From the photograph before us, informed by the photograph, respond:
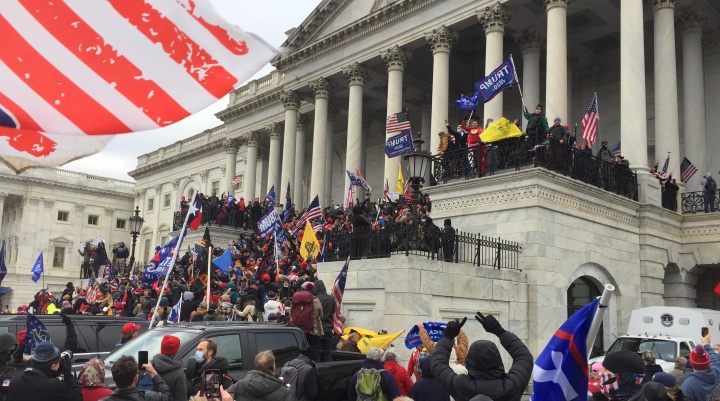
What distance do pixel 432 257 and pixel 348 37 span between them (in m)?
20.9

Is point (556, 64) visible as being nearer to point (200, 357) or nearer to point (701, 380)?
point (701, 380)

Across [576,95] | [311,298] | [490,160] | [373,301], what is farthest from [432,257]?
[576,95]

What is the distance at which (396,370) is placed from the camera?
340 inches

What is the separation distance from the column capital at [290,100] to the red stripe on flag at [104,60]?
36.5 metres

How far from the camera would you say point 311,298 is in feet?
37.8

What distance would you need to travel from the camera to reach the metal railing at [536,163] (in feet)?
65.8

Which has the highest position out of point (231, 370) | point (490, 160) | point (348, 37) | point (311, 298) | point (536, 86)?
point (348, 37)

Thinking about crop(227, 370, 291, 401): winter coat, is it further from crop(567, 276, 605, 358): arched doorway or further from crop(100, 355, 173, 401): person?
crop(567, 276, 605, 358): arched doorway

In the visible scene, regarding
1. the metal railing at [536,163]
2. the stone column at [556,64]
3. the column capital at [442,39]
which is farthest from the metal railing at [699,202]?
the column capital at [442,39]

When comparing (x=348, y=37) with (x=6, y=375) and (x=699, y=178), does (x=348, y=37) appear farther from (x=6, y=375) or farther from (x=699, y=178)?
(x=6, y=375)

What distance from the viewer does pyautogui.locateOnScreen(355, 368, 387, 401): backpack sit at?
736cm

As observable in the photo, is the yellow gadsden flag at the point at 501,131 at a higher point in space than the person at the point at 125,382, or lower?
higher

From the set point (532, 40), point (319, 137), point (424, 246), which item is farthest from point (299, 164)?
point (424, 246)

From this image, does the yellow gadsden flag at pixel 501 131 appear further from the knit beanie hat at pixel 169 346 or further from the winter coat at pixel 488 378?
the winter coat at pixel 488 378
